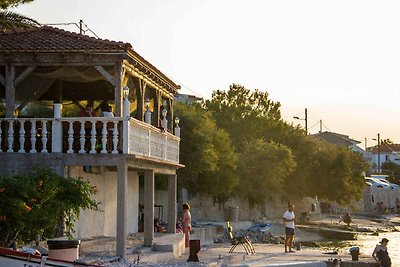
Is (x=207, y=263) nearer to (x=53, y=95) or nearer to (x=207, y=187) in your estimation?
(x=53, y=95)

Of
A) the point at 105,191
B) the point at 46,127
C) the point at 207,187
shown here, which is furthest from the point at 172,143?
the point at 207,187

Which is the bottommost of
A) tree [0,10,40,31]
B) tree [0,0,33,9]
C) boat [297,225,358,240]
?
boat [297,225,358,240]

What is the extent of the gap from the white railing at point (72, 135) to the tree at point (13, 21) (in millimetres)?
5205

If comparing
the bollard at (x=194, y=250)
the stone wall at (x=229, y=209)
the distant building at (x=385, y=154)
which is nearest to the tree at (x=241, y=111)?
the stone wall at (x=229, y=209)

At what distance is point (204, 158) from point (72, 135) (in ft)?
74.5

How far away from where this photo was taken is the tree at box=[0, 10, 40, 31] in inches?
964

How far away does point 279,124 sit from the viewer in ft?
222

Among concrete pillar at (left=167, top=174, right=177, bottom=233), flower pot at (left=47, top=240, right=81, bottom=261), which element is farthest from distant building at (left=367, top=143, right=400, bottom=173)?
flower pot at (left=47, top=240, right=81, bottom=261)

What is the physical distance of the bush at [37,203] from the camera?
16859 mm

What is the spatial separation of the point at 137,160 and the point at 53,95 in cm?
585

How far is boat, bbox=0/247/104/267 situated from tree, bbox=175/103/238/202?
2762 cm

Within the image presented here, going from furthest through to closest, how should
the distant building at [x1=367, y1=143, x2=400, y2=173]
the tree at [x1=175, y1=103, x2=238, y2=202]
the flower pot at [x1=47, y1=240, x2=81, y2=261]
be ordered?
1. the distant building at [x1=367, y1=143, x2=400, y2=173]
2. the tree at [x1=175, y1=103, x2=238, y2=202]
3. the flower pot at [x1=47, y1=240, x2=81, y2=261]

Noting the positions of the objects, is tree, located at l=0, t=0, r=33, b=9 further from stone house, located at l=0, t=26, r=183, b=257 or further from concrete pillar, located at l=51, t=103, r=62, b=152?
concrete pillar, located at l=51, t=103, r=62, b=152

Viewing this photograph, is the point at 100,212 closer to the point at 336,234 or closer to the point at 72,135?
the point at 72,135
